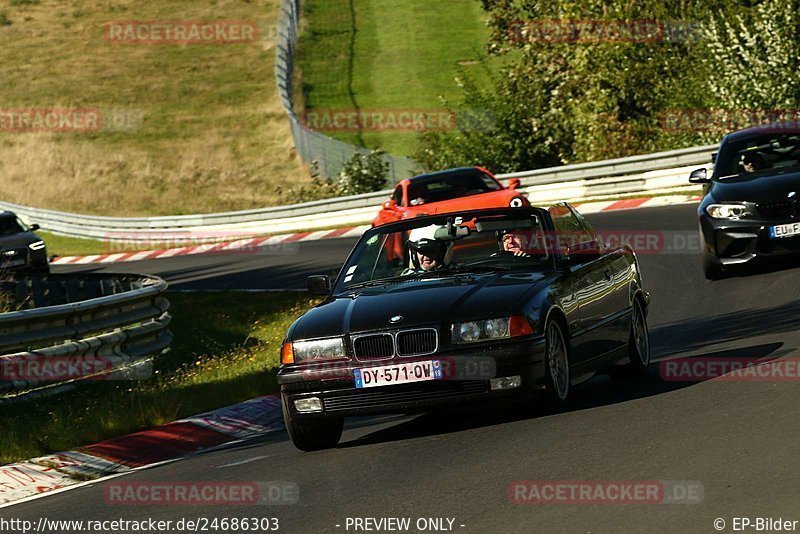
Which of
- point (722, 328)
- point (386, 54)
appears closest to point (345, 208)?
point (722, 328)

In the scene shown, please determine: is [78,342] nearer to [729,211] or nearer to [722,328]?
[722,328]

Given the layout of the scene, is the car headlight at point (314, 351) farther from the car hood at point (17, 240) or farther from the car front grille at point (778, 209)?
the car hood at point (17, 240)

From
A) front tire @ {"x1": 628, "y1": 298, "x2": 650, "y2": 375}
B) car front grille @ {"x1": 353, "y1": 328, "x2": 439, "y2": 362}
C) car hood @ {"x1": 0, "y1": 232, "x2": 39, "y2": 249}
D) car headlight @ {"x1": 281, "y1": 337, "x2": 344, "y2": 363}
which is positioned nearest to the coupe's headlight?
car front grille @ {"x1": 353, "y1": 328, "x2": 439, "y2": 362}

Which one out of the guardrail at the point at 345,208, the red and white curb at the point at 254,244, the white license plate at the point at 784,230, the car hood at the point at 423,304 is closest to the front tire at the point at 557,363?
the car hood at the point at 423,304

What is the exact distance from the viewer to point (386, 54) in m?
66.6

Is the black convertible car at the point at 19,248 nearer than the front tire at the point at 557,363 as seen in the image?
No

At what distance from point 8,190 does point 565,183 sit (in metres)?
29.8

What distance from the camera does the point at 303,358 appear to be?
28.6 ft

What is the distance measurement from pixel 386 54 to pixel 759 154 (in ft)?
170

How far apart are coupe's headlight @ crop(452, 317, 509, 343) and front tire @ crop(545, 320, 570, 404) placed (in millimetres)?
329

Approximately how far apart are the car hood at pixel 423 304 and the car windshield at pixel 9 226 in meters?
18.6

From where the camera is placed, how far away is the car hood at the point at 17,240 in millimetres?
25812

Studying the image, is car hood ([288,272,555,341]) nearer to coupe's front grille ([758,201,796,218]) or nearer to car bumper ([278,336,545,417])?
car bumper ([278,336,545,417])

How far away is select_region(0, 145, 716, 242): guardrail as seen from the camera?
28016 mm
